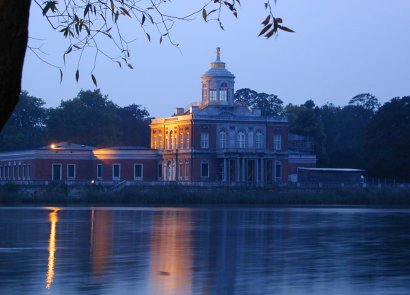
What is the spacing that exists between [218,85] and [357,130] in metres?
39.4

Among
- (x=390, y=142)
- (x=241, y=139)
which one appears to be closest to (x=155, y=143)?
(x=241, y=139)

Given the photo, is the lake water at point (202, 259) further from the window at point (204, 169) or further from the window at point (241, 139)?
the window at point (241, 139)

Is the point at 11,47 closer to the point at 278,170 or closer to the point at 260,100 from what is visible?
the point at 278,170

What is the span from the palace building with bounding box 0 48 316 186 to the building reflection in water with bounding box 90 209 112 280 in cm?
4921

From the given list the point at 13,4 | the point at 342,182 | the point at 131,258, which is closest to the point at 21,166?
the point at 342,182

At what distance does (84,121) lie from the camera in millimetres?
118500

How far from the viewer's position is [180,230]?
121 ft

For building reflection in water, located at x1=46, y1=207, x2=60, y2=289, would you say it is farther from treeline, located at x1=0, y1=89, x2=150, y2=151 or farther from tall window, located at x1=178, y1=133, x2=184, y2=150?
treeline, located at x1=0, y1=89, x2=150, y2=151

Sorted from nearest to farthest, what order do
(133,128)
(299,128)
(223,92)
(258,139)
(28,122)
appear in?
1. (258,139)
2. (223,92)
3. (299,128)
4. (28,122)
5. (133,128)

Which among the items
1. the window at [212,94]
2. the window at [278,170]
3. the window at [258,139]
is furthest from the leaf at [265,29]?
the window at [212,94]

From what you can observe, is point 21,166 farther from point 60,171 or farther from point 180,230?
point 180,230

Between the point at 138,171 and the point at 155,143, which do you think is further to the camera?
the point at 155,143

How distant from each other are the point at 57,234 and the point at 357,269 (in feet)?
49.7

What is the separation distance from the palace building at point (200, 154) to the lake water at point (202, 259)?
174 ft
